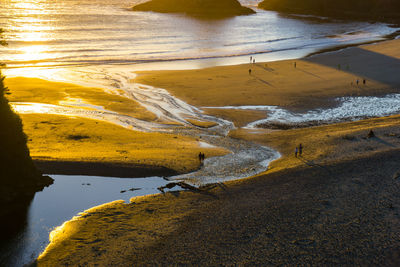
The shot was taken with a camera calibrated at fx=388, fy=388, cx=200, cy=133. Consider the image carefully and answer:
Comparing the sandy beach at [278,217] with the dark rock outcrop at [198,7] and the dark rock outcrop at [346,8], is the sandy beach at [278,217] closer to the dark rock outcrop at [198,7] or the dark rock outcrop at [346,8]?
the dark rock outcrop at [198,7]

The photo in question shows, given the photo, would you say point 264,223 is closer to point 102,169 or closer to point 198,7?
point 102,169

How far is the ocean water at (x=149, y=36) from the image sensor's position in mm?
60344

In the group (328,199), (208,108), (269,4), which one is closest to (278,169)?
(328,199)

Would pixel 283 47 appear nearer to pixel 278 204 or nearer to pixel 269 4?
pixel 278 204

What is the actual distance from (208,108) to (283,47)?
42661 millimetres

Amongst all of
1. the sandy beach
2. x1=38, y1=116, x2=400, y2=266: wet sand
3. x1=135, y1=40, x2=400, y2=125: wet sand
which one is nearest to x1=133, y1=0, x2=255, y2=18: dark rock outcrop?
x1=135, y1=40, x2=400, y2=125: wet sand

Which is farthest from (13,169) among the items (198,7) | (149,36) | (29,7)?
(29,7)

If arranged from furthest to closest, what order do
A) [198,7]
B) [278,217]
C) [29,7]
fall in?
[198,7] < [29,7] < [278,217]

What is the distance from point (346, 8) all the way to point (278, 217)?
130075 mm

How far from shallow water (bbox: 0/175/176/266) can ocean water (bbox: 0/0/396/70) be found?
3440 cm

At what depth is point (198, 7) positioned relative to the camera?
126 metres

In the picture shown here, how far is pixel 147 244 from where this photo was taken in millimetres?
16078

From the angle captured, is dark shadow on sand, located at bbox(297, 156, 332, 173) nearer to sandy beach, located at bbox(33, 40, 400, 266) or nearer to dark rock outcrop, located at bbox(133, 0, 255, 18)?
sandy beach, located at bbox(33, 40, 400, 266)

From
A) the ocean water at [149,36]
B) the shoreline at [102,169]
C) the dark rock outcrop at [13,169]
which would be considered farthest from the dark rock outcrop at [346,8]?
the dark rock outcrop at [13,169]
